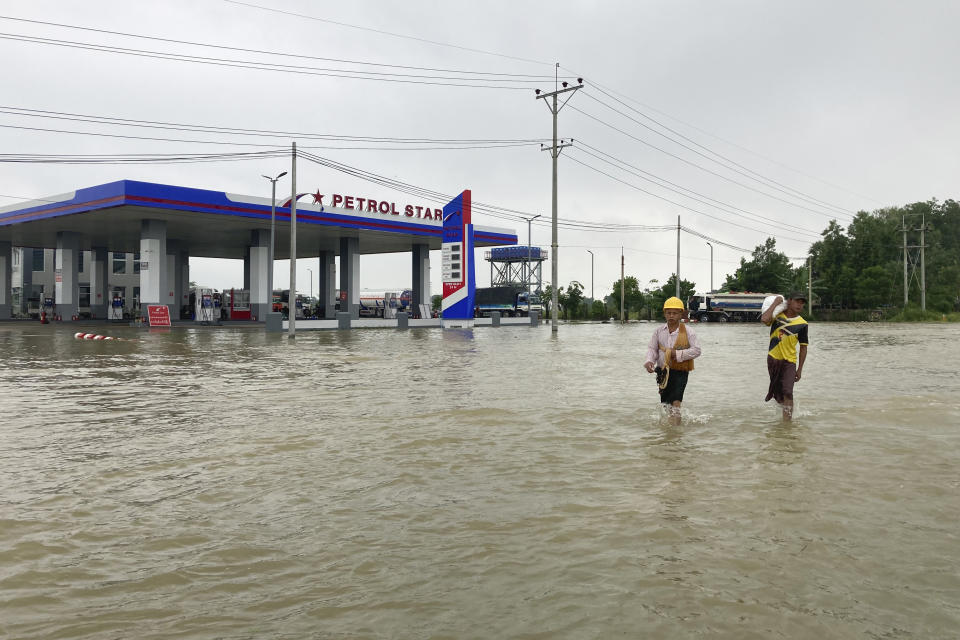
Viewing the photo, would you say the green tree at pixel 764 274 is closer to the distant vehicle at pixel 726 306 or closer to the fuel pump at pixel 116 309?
the distant vehicle at pixel 726 306

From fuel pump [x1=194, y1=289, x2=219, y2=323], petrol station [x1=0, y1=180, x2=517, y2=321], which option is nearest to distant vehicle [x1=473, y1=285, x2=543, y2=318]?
petrol station [x1=0, y1=180, x2=517, y2=321]

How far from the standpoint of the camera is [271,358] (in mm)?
19000

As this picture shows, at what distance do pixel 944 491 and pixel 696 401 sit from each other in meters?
5.44

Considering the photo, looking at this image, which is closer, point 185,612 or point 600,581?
point 185,612

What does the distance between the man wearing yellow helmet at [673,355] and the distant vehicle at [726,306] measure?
65.0m

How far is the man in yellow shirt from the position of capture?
28.4ft

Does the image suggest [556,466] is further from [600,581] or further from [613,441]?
[600,581]

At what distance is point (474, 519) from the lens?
15.4 feet

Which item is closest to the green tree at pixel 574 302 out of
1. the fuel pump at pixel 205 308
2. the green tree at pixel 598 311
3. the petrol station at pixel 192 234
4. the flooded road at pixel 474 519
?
the green tree at pixel 598 311

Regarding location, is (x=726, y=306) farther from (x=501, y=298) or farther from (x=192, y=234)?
(x=192, y=234)

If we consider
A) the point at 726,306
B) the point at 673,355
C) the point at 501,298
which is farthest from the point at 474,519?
the point at 501,298

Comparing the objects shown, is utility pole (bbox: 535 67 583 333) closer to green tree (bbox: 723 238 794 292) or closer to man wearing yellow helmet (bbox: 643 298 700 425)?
man wearing yellow helmet (bbox: 643 298 700 425)

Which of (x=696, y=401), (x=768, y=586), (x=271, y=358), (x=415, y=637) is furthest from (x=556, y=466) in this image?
(x=271, y=358)

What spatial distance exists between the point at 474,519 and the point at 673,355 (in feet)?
13.7
